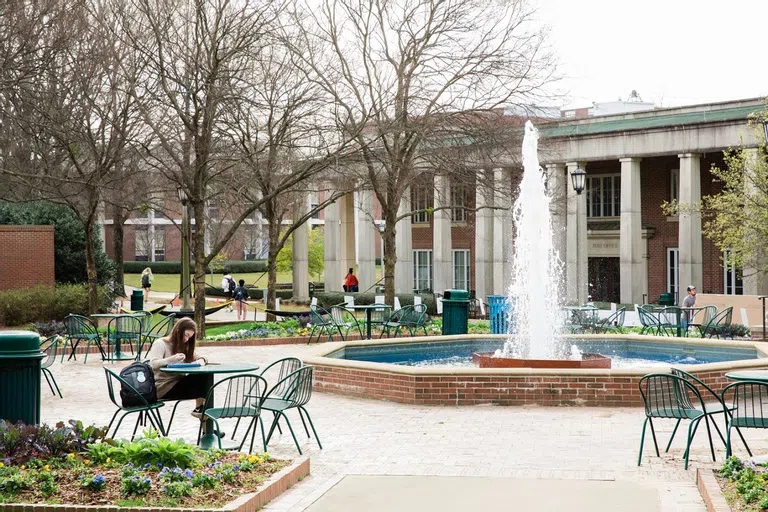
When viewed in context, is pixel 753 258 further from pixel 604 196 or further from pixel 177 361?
pixel 177 361

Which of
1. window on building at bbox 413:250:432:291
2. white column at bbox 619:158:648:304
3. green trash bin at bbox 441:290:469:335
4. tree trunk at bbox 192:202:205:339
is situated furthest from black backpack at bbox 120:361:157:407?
window on building at bbox 413:250:432:291

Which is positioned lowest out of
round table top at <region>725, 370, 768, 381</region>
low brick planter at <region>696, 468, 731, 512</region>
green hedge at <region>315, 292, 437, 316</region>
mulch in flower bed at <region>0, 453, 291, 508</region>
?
low brick planter at <region>696, 468, 731, 512</region>

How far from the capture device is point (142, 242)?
83.3 meters

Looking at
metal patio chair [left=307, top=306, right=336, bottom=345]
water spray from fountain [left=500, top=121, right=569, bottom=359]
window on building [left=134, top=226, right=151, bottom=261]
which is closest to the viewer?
water spray from fountain [left=500, top=121, right=569, bottom=359]

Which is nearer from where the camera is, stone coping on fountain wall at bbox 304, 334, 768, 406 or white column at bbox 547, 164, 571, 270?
stone coping on fountain wall at bbox 304, 334, 768, 406

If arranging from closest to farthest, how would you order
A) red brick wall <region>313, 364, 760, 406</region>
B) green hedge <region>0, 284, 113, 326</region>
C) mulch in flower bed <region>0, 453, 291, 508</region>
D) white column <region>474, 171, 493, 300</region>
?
→ mulch in flower bed <region>0, 453, 291, 508</region>
red brick wall <region>313, 364, 760, 406</region>
green hedge <region>0, 284, 113, 326</region>
white column <region>474, 171, 493, 300</region>

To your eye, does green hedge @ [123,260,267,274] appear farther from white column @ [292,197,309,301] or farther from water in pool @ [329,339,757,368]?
water in pool @ [329,339,757,368]

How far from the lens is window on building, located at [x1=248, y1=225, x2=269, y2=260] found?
59.3 metres

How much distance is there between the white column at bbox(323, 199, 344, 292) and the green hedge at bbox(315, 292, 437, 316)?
8.62 feet

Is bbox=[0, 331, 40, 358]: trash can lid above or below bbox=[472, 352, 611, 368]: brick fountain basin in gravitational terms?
above

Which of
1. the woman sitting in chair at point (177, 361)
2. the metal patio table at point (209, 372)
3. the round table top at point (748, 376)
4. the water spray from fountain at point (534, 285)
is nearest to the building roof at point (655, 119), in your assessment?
the water spray from fountain at point (534, 285)

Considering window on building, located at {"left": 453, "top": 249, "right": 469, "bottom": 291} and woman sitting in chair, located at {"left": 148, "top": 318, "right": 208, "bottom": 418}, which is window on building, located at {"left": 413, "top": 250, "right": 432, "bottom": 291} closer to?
window on building, located at {"left": 453, "top": 249, "right": 469, "bottom": 291}

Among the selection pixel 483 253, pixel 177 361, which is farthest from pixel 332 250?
pixel 177 361

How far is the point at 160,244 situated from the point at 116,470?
8280 cm
